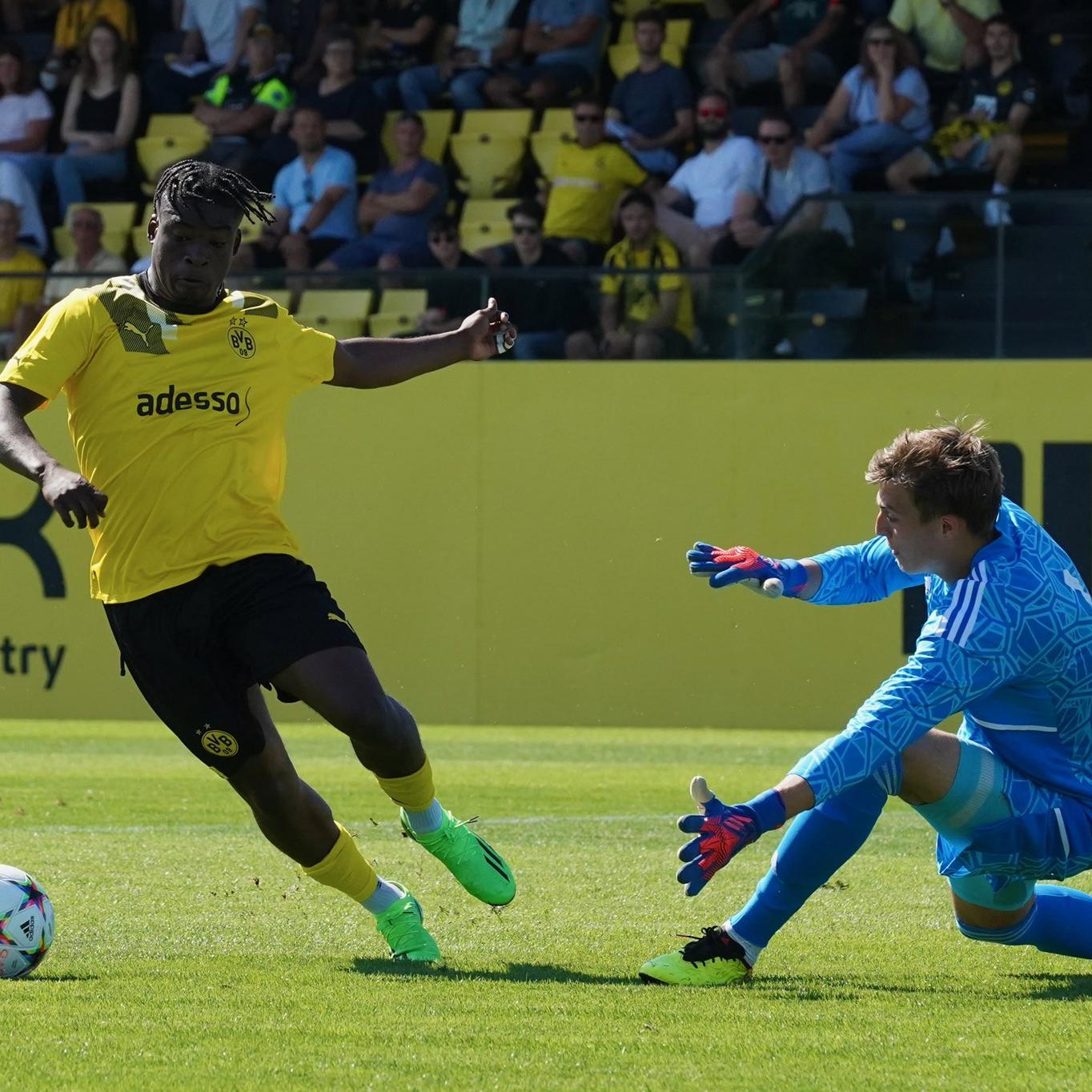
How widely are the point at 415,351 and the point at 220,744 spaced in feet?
4.35

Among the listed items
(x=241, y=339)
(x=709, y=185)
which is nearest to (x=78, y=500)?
(x=241, y=339)

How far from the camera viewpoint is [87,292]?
5406 millimetres

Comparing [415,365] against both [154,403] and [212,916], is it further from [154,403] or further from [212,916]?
[212,916]

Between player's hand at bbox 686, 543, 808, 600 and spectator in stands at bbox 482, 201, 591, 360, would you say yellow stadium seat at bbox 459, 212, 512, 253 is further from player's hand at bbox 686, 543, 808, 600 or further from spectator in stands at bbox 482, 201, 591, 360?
player's hand at bbox 686, 543, 808, 600

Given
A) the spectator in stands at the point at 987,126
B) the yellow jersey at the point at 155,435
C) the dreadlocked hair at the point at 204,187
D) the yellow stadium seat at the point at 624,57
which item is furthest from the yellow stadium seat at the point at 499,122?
the yellow jersey at the point at 155,435

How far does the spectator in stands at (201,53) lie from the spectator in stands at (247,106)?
0.92 ft

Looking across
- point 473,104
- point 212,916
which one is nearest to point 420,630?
point 473,104

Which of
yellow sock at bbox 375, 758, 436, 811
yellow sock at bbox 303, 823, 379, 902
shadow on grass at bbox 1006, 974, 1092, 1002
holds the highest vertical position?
yellow sock at bbox 375, 758, 436, 811

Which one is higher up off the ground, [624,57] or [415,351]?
[624,57]

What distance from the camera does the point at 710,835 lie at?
161 inches

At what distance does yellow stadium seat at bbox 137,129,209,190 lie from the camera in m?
16.9

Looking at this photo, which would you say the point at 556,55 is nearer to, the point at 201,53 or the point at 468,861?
the point at 201,53

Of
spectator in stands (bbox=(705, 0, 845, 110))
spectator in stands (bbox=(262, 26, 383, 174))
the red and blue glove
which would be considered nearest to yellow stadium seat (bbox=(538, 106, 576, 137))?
spectator in stands (bbox=(705, 0, 845, 110))

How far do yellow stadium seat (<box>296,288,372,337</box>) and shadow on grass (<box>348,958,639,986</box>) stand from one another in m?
8.03
